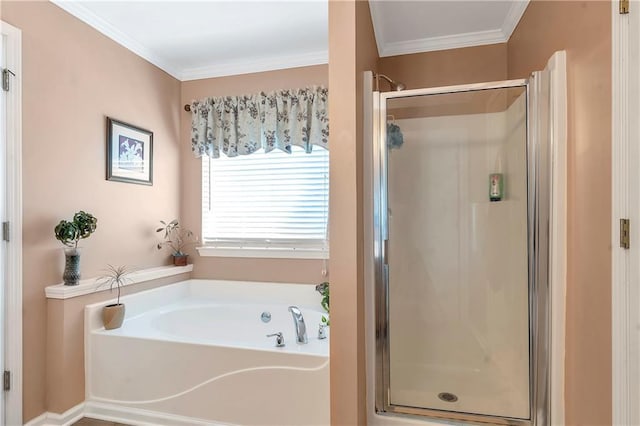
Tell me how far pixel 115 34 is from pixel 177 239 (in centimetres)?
170

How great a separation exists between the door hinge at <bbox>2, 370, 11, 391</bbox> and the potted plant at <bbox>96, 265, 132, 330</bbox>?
0.51m

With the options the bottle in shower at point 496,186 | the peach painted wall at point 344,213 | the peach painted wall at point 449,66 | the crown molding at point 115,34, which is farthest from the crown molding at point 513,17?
the crown molding at point 115,34

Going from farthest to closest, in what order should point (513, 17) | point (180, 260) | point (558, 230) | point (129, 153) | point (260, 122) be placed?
point (180, 260) → point (260, 122) → point (129, 153) → point (513, 17) → point (558, 230)

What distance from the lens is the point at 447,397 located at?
6.83 feet

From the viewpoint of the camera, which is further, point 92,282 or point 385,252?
point 92,282

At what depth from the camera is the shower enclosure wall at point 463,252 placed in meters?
1.85

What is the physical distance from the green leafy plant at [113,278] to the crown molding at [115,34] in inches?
66.2

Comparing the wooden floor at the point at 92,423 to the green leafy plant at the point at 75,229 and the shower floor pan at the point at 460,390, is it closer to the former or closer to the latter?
the green leafy plant at the point at 75,229

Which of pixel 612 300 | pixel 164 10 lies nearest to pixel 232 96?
pixel 164 10

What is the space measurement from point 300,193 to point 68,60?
1.84 meters

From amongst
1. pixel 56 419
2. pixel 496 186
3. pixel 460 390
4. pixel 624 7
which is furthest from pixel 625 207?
pixel 56 419

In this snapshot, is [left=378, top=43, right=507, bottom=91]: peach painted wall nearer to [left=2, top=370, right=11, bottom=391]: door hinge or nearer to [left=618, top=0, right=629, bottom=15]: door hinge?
[left=618, top=0, right=629, bottom=15]: door hinge

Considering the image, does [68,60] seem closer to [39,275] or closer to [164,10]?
[164,10]

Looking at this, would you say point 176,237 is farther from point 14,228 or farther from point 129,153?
point 14,228
